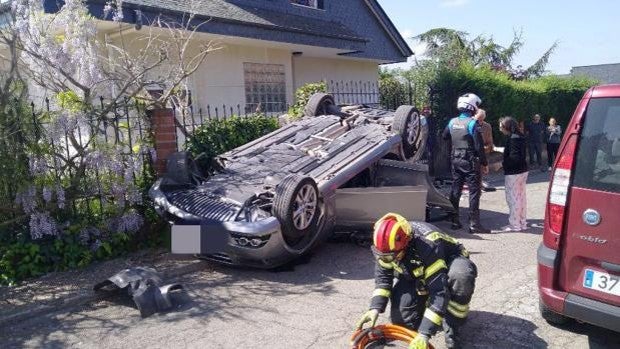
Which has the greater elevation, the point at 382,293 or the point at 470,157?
the point at 470,157

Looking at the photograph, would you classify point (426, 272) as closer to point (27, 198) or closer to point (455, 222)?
point (455, 222)

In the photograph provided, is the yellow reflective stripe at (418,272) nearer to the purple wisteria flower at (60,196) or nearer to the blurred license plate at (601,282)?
the blurred license plate at (601,282)

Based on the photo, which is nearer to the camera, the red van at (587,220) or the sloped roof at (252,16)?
the red van at (587,220)

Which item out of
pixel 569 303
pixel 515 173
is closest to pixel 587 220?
pixel 569 303

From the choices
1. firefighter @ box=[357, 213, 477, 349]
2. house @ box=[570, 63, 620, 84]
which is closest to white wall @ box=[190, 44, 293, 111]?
firefighter @ box=[357, 213, 477, 349]

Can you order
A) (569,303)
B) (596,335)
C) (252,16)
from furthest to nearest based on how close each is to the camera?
1. (252,16)
2. (596,335)
3. (569,303)

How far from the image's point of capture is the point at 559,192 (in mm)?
3422

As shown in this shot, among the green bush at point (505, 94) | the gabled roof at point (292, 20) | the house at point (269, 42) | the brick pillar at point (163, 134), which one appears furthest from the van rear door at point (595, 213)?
the green bush at point (505, 94)

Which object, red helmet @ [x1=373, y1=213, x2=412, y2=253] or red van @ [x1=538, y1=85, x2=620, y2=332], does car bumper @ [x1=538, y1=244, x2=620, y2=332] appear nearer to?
red van @ [x1=538, y1=85, x2=620, y2=332]

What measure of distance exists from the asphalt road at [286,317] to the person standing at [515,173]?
132 cm

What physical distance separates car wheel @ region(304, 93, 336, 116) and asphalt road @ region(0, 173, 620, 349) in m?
2.57

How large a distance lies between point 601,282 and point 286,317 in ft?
7.32

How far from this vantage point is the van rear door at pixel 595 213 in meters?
3.15

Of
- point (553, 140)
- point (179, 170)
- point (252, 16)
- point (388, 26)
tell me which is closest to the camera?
point (179, 170)
